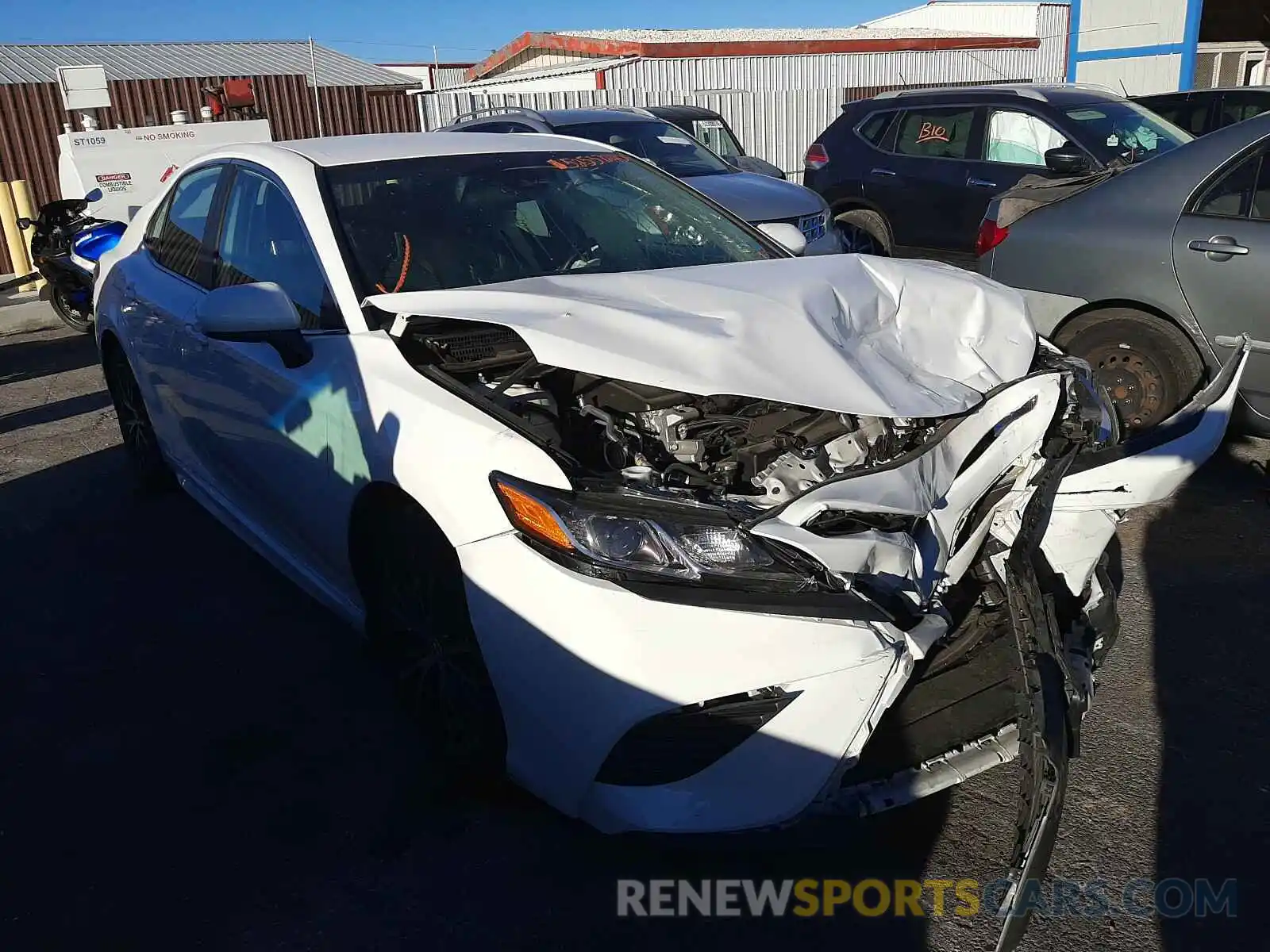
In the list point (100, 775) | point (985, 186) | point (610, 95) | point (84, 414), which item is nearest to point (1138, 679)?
point (100, 775)

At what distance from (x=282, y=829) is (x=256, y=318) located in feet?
4.63

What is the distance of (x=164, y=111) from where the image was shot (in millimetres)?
17922

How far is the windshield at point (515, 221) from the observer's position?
326 centimetres

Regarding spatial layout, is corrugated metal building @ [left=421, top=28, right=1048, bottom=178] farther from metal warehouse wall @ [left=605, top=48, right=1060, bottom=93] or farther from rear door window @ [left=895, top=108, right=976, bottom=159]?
rear door window @ [left=895, top=108, right=976, bottom=159]

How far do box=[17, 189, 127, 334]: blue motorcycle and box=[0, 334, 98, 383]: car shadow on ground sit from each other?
27cm

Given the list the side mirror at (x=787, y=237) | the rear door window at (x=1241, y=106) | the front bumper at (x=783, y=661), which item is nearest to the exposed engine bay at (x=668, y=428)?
the front bumper at (x=783, y=661)

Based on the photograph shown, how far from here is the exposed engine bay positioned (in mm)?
2484

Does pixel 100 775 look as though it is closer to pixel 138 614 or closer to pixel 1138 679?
pixel 138 614

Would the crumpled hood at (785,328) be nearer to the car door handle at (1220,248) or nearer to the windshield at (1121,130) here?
the car door handle at (1220,248)

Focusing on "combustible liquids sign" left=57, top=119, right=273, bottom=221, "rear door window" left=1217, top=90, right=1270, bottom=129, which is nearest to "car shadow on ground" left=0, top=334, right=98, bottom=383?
"combustible liquids sign" left=57, top=119, right=273, bottom=221

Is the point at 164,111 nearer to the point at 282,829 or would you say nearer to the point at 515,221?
the point at 515,221

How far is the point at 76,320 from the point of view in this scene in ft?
33.1

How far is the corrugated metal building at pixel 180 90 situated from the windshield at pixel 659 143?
6.48 metres

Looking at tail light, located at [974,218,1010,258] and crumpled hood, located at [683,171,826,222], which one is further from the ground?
tail light, located at [974,218,1010,258]
